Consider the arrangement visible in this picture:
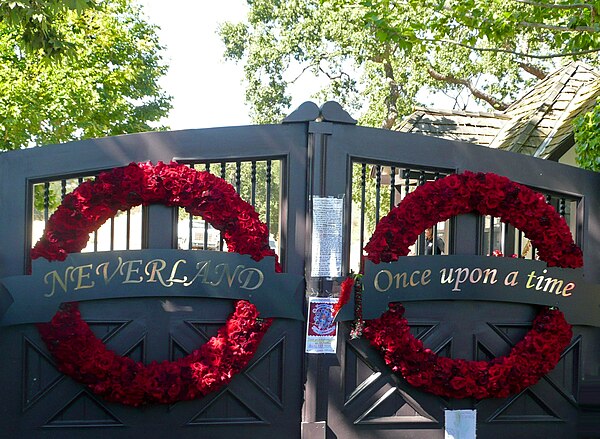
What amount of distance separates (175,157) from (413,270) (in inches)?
75.1

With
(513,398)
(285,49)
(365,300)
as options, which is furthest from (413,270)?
(285,49)

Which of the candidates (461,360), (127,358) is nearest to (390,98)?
(461,360)

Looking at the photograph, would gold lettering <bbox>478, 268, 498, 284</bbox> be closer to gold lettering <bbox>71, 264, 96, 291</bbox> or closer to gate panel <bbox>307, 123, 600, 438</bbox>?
gate panel <bbox>307, 123, 600, 438</bbox>

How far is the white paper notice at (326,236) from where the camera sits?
17.0 feet

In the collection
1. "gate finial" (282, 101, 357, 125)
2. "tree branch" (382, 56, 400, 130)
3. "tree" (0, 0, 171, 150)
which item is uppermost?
"tree branch" (382, 56, 400, 130)

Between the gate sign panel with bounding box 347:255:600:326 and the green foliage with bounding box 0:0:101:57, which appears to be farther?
the green foliage with bounding box 0:0:101:57

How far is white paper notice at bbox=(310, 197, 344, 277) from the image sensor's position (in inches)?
204

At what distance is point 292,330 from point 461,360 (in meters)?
1.30

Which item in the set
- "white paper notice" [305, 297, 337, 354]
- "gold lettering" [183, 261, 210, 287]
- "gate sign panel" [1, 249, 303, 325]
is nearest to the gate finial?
"gate sign panel" [1, 249, 303, 325]

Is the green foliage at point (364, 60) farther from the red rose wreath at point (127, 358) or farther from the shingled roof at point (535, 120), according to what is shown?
the red rose wreath at point (127, 358)

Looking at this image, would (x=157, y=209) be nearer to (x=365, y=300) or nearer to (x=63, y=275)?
(x=63, y=275)

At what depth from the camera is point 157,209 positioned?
5.02 m

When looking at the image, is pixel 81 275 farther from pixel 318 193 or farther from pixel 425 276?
pixel 425 276

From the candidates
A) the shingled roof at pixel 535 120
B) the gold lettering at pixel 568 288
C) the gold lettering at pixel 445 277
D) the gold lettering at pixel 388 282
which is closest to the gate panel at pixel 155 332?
the gold lettering at pixel 388 282
